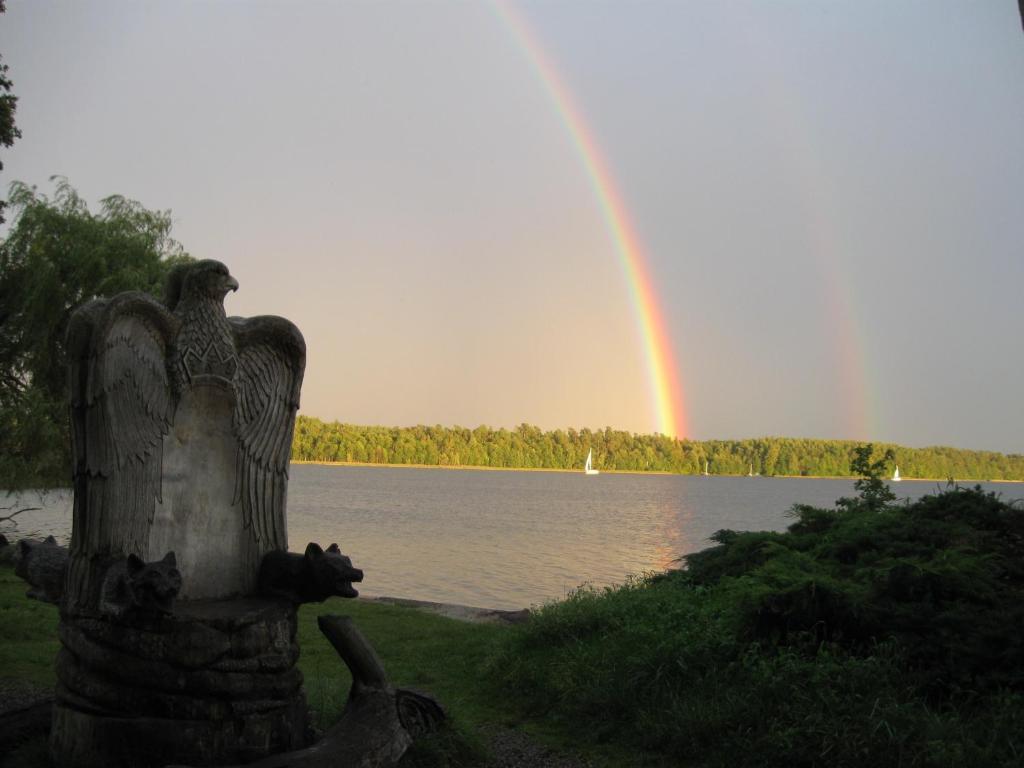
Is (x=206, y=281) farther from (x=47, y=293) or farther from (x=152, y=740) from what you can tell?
(x=47, y=293)

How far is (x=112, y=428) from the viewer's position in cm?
460

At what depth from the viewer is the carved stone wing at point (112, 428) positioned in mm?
Answer: 4582

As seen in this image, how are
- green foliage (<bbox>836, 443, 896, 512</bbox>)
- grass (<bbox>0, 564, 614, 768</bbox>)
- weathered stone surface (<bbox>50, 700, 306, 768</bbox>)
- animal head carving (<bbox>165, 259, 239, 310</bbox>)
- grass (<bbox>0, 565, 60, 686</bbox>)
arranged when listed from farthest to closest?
green foliage (<bbox>836, 443, 896, 512</bbox>) < grass (<bbox>0, 565, 60, 686</bbox>) < grass (<bbox>0, 564, 614, 768</bbox>) < animal head carving (<bbox>165, 259, 239, 310</bbox>) < weathered stone surface (<bbox>50, 700, 306, 768</bbox>)

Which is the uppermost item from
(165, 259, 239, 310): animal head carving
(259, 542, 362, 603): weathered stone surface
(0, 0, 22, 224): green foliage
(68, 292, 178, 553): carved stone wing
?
(0, 0, 22, 224): green foliage

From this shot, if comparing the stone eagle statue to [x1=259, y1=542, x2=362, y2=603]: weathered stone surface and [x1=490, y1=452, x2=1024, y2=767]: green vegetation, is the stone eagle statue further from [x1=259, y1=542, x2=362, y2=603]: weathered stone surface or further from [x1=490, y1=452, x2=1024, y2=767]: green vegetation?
[x1=490, y1=452, x2=1024, y2=767]: green vegetation

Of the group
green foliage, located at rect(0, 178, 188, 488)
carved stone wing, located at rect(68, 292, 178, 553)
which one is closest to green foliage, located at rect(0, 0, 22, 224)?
green foliage, located at rect(0, 178, 188, 488)

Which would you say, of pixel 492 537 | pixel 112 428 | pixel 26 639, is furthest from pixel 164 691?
pixel 492 537

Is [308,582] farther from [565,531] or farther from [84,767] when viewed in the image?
[565,531]

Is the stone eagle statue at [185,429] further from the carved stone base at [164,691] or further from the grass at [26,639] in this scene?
the grass at [26,639]

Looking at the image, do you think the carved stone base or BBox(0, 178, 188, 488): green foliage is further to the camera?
BBox(0, 178, 188, 488): green foliage

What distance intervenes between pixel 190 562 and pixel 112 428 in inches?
34.6

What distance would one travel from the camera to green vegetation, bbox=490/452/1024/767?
5652 millimetres

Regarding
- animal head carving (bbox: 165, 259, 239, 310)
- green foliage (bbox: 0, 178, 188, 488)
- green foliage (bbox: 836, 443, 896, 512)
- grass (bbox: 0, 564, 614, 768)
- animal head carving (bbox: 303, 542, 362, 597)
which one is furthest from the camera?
green foliage (bbox: 0, 178, 188, 488)

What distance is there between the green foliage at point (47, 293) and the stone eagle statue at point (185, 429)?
12.8 metres
